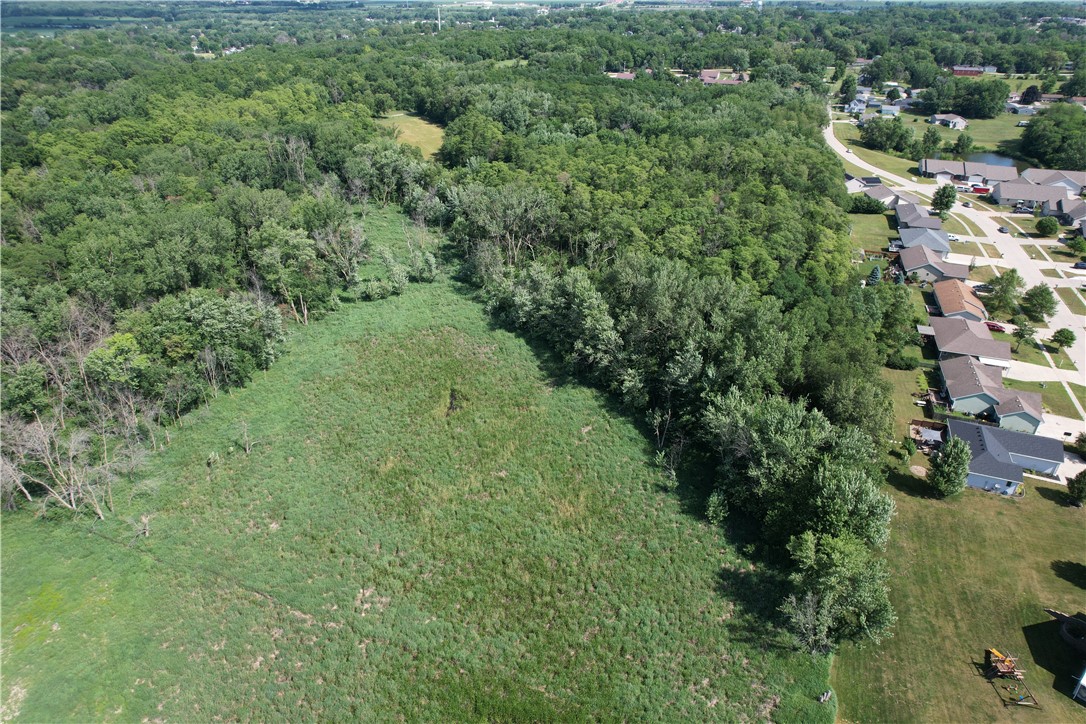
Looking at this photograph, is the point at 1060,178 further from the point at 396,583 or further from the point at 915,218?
the point at 396,583

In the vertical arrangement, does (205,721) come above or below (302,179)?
below

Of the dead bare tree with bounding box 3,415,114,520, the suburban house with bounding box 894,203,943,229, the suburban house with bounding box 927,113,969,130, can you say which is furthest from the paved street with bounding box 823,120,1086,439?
the dead bare tree with bounding box 3,415,114,520

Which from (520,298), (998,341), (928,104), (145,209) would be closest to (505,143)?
(520,298)

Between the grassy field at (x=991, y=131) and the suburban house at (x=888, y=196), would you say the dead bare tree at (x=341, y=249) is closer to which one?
the suburban house at (x=888, y=196)

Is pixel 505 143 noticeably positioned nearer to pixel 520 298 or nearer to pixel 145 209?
pixel 520 298

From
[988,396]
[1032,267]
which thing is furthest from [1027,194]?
[988,396]

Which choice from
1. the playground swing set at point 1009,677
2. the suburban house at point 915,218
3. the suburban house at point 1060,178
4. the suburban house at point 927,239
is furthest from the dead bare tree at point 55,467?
the suburban house at point 1060,178
